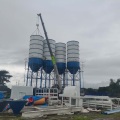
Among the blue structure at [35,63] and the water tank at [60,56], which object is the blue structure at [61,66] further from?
the blue structure at [35,63]

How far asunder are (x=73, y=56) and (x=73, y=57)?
0.21 metres

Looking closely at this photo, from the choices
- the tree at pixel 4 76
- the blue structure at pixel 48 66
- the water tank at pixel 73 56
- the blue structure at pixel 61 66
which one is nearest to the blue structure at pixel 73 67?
the water tank at pixel 73 56

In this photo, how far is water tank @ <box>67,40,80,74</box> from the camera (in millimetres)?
46469

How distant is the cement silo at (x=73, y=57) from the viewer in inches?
1829

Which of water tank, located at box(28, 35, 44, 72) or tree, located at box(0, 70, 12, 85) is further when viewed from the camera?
tree, located at box(0, 70, 12, 85)

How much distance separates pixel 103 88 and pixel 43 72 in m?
19.5

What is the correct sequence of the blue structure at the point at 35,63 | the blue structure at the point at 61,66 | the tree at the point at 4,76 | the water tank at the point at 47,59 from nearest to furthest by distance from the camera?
the blue structure at the point at 35,63, the water tank at the point at 47,59, the blue structure at the point at 61,66, the tree at the point at 4,76

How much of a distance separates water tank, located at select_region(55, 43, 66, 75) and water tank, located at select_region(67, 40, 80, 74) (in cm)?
113

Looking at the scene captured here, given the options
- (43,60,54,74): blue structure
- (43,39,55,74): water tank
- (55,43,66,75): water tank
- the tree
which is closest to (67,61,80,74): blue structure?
(55,43,66,75): water tank

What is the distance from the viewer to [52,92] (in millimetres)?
36719

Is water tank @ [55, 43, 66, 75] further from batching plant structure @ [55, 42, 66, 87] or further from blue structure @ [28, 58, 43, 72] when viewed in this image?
blue structure @ [28, 58, 43, 72]

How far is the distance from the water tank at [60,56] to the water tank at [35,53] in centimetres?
452

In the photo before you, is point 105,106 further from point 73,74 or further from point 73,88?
point 73,74

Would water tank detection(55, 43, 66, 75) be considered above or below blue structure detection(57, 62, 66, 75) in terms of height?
above
